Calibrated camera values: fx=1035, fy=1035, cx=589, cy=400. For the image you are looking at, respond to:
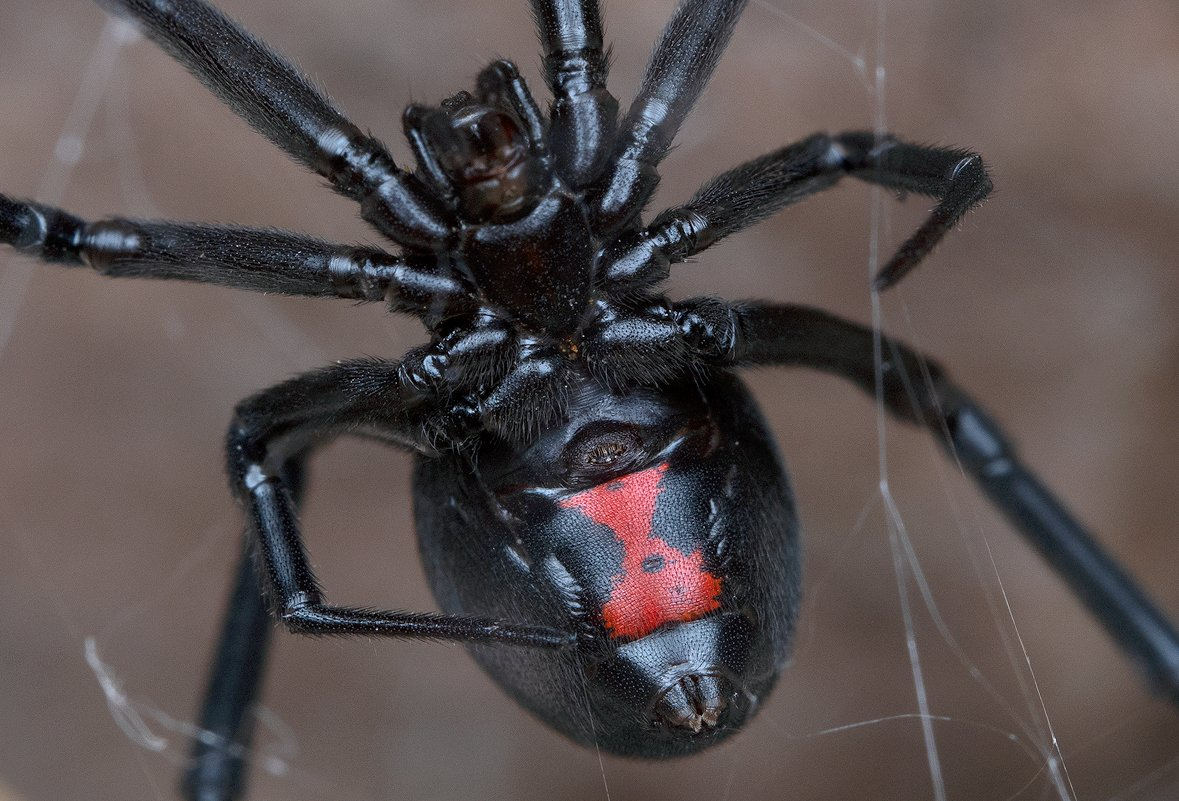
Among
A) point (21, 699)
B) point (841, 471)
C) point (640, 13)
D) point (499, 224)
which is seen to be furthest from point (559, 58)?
point (21, 699)

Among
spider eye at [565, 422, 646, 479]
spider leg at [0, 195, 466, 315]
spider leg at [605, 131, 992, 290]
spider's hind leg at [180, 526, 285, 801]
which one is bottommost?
spider's hind leg at [180, 526, 285, 801]

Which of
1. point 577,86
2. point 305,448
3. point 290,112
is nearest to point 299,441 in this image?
point 305,448

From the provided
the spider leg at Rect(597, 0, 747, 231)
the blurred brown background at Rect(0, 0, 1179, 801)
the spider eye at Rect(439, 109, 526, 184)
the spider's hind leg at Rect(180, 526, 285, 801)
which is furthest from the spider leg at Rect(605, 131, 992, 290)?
the spider's hind leg at Rect(180, 526, 285, 801)

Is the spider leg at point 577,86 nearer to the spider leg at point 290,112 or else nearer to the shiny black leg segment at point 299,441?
the spider leg at point 290,112

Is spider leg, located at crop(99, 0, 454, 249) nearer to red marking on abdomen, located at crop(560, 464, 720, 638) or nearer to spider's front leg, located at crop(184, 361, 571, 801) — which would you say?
spider's front leg, located at crop(184, 361, 571, 801)

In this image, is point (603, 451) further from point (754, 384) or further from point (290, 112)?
point (754, 384)

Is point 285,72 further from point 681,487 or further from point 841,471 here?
point 841,471
